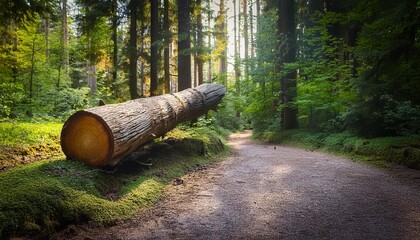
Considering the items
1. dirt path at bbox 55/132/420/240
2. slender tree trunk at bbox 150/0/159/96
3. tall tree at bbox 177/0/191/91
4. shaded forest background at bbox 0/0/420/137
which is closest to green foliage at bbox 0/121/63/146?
A: shaded forest background at bbox 0/0/420/137

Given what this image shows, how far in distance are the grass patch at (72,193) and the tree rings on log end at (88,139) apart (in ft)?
0.66

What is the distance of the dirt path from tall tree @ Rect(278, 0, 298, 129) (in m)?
6.30

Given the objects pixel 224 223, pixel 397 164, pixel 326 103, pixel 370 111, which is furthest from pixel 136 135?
pixel 326 103

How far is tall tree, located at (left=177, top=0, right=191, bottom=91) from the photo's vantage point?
10.1 meters

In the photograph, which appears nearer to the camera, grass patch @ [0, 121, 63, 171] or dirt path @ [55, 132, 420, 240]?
dirt path @ [55, 132, 420, 240]

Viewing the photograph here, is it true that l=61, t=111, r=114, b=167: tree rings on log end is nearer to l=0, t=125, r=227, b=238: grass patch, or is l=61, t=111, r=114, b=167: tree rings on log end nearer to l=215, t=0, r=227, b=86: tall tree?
l=0, t=125, r=227, b=238: grass patch

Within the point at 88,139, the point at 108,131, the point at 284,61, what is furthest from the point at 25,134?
the point at 284,61

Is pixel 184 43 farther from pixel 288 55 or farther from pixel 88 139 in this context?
pixel 88 139

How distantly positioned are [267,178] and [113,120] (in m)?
3.38

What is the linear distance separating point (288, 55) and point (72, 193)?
36.7 feet

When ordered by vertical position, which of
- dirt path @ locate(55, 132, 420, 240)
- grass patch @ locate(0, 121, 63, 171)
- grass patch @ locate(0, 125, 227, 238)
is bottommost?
dirt path @ locate(55, 132, 420, 240)

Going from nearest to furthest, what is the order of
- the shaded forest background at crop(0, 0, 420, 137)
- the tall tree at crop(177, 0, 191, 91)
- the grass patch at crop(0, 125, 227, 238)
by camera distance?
the grass patch at crop(0, 125, 227, 238) → the shaded forest background at crop(0, 0, 420, 137) → the tall tree at crop(177, 0, 191, 91)

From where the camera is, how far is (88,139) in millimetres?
4809

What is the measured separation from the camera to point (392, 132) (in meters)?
8.18
